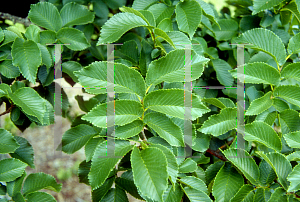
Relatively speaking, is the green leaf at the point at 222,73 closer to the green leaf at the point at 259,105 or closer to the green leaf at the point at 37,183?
the green leaf at the point at 259,105

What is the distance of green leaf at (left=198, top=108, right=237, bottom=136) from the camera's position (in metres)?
0.59

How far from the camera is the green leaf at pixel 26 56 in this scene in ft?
2.06

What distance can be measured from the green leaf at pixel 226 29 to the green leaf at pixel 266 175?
41 centimetres

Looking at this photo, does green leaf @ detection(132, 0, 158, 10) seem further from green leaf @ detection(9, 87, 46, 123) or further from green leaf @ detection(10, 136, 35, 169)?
green leaf @ detection(10, 136, 35, 169)

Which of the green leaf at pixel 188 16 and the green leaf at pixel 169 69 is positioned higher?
the green leaf at pixel 188 16

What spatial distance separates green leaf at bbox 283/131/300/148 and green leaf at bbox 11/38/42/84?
1.85ft

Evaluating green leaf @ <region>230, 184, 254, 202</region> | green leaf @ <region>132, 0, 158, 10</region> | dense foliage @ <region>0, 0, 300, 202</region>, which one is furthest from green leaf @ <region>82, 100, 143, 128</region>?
green leaf @ <region>132, 0, 158, 10</region>

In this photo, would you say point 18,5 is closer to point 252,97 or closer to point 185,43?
point 185,43

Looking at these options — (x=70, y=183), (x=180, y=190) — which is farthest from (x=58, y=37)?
(x=70, y=183)

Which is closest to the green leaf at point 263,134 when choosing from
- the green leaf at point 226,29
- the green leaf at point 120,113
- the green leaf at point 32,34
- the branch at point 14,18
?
the green leaf at point 120,113

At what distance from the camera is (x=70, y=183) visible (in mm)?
2033

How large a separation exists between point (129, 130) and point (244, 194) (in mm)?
269

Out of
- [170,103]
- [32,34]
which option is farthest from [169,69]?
[32,34]

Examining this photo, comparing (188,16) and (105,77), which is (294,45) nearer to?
(188,16)
